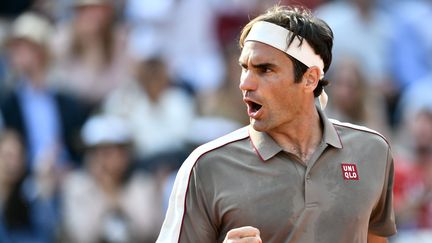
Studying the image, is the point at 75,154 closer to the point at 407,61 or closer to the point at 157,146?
the point at 157,146

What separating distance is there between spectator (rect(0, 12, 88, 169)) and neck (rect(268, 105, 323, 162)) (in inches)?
196

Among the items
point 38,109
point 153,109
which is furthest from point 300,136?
point 38,109

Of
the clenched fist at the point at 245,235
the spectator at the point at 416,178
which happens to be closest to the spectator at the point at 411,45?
the spectator at the point at 416,178

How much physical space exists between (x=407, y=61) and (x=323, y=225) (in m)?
6.82

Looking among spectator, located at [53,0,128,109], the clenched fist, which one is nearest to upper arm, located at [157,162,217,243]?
the clenched fist

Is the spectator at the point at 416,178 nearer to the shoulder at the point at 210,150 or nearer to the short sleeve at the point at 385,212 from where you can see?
the short sleeve at the point at 385,212

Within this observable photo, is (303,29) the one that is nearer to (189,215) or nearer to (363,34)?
(189,215)

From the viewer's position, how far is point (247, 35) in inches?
180

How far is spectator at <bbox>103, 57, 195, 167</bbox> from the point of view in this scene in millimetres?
9562

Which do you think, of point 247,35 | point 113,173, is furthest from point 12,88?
point 247,35

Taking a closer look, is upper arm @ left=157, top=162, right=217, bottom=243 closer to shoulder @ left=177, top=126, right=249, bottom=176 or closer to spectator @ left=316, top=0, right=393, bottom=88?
shoulder @ left=177, top=126, right=249, bottom=176

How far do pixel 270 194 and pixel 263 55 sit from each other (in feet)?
1.84

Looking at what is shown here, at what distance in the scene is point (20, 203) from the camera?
29.7ft

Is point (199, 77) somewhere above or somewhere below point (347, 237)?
below
